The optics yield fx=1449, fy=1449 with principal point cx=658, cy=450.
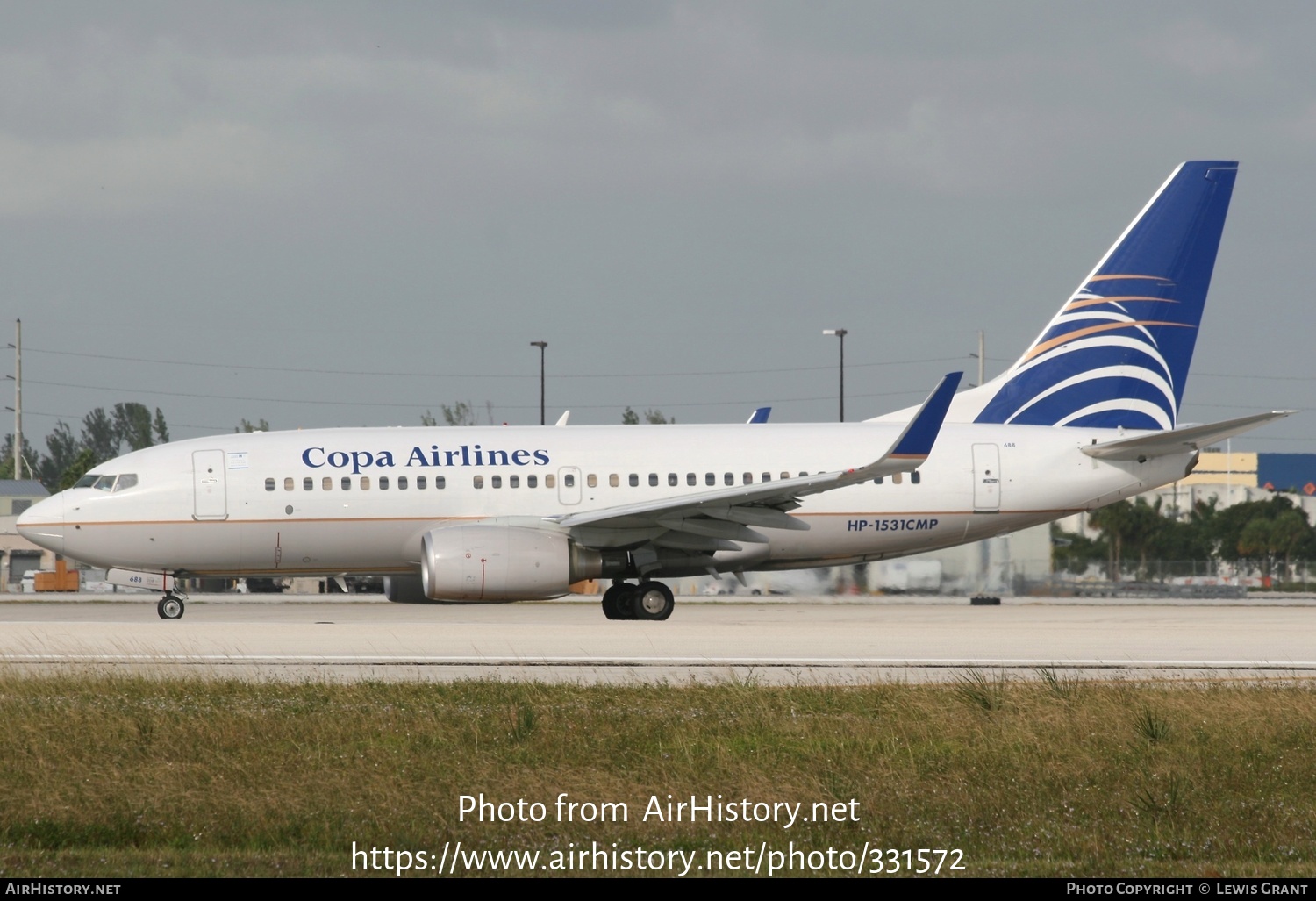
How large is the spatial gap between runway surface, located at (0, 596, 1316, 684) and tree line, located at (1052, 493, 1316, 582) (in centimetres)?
3033

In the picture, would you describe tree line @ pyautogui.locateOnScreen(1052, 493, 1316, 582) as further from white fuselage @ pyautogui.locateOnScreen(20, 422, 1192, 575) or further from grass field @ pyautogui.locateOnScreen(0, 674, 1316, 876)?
grass field @ pyautogui.locateOnScreen(0, 674, 1316, 876)

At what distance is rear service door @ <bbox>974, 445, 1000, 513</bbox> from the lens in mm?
24734

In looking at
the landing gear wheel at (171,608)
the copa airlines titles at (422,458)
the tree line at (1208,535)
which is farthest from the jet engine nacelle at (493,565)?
the tree line at (1208,535)

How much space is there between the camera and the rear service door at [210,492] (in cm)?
2395

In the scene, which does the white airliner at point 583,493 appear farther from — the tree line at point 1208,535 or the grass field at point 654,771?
the tree line at point 1208,535

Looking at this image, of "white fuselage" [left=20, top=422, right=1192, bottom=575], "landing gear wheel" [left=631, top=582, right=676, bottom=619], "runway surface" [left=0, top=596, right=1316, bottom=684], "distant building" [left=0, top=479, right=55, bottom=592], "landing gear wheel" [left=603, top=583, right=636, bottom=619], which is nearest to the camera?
"runway surface" [left=0, top=596, right=1316, bottom=684]

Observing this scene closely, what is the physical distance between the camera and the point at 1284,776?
9328 millimetres

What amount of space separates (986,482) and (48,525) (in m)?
15.8

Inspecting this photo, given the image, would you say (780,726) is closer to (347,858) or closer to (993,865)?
(993,865)

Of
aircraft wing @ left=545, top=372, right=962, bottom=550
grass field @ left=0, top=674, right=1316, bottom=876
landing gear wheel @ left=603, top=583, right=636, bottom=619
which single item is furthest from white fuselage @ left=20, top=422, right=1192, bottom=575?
grass field @ left=0, top=674, right=1316, bottom=876

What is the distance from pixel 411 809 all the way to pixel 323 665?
716 centimetres

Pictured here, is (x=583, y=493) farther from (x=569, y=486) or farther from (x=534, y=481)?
(x=534, y=481)

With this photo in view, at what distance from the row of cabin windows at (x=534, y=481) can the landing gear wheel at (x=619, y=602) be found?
1803 mm

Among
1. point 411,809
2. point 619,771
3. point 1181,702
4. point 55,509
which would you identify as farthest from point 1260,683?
point 55,509
